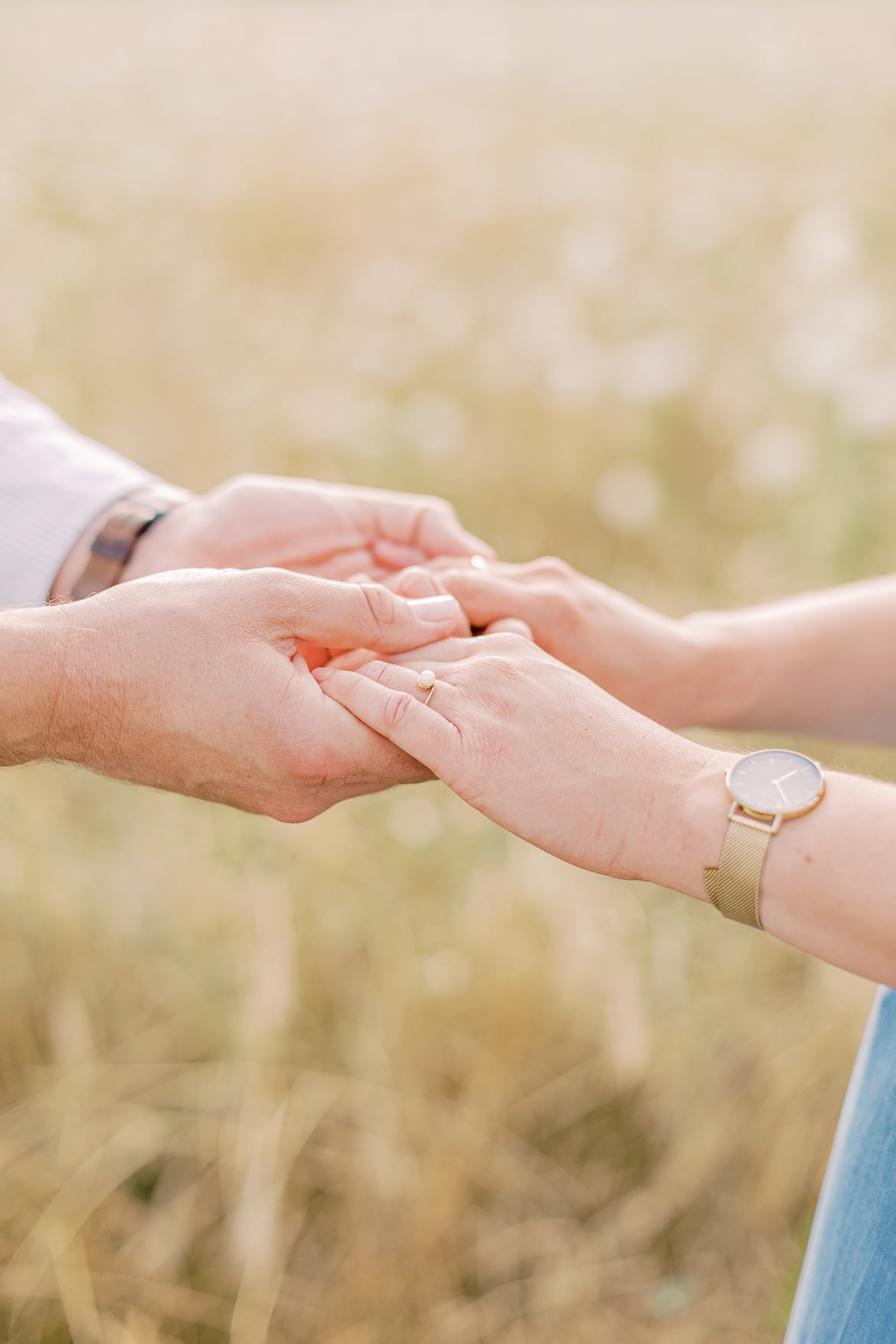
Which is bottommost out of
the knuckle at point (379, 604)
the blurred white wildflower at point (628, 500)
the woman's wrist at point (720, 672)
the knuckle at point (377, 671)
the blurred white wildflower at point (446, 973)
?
the blurred white wildflower at point (446, 973)

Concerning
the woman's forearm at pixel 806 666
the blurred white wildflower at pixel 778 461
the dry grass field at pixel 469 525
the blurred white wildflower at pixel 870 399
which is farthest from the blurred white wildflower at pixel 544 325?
the woman's forearm at pixel 806 666

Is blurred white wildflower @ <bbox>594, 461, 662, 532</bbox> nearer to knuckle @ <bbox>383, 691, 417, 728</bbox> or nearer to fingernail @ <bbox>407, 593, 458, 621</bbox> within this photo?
fingernail @ <bbox>407, 593, 458, 621</bbox>

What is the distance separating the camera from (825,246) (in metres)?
2.97

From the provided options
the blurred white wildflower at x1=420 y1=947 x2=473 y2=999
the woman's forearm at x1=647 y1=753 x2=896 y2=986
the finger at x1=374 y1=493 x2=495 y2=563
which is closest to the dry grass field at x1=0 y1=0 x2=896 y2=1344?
the blurred white wildflower at x1=420 y1=947 x2=473 y2=999

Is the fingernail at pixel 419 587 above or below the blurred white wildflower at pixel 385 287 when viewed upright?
below

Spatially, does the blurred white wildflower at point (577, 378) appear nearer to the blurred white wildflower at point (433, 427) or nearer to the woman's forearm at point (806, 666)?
the blurred white wildflower at point (433, 427)

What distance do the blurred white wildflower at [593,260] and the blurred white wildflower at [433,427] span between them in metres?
0.76

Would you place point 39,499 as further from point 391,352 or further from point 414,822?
point 391,352

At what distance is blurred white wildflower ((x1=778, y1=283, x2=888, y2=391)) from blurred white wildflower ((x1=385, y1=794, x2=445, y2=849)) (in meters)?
1.59

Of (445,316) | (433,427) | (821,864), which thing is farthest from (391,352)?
(821,864)

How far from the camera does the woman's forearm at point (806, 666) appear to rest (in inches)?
60.4

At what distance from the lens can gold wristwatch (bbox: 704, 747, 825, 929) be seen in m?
1.02

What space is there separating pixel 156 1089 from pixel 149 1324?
36 centimetres

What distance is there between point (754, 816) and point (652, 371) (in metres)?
2.38
